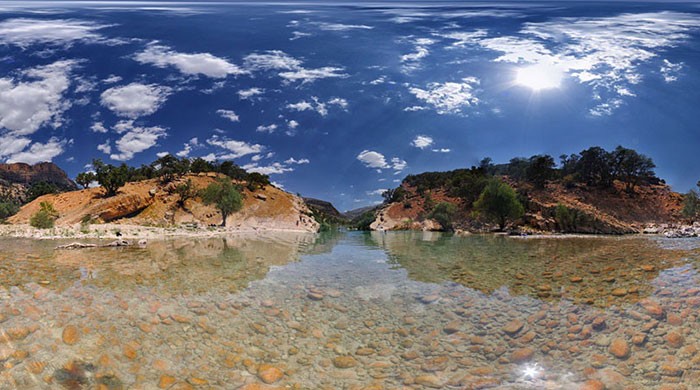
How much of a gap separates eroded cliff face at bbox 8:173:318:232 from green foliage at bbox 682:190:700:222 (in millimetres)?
61817

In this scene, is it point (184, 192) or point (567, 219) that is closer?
point (567, 219)

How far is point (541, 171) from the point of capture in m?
72.6

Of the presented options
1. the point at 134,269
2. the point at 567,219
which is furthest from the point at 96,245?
the point at 567,219

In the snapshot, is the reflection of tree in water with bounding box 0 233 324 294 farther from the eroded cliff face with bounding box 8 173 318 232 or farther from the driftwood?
the eroded cliff face with bounding box 8 173 318 232

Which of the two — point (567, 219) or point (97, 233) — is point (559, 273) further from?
point (567, 219)

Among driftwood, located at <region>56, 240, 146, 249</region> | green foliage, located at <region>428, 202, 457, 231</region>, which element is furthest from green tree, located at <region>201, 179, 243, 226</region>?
driftwood, located at <region>56, 240, 146, 249</region>

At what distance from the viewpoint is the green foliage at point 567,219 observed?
54906 millimetres

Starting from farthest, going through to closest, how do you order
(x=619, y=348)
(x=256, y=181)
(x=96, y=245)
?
(x=256, y=181)
(x=96, y=245)
(x=619, y=348)

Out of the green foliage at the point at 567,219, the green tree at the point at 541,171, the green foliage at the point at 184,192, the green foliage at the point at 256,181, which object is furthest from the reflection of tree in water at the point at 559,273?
the green foliage at the point at 256,181

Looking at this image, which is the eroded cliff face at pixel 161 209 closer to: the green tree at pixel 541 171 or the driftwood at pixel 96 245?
the driftwood at pixel 96 245

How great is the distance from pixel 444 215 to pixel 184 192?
49291 millimetres

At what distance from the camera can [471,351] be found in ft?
25.2

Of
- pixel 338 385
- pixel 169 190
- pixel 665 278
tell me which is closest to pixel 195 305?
pixel 338 385

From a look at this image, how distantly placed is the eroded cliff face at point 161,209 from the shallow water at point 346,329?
162ft
